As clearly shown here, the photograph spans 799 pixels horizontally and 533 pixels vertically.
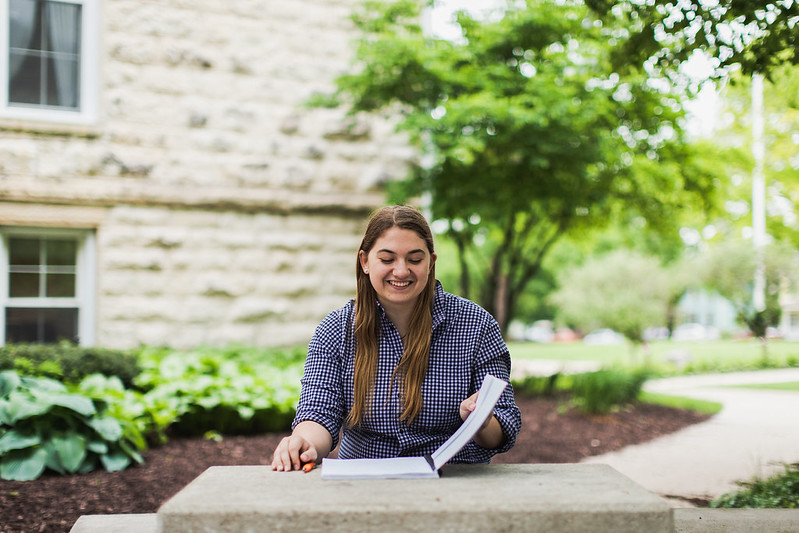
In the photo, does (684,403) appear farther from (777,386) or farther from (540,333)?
(540,333)

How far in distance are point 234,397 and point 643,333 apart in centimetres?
1242

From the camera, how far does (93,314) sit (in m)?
7.34

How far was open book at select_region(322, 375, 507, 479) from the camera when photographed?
→ 1914mm

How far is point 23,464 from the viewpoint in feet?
12.8

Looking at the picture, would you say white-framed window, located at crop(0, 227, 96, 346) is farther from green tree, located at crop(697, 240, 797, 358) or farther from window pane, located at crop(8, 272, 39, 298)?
green tree, located at crop(697, 240, 797, 358)

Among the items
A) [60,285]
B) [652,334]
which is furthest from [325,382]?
[652,334]

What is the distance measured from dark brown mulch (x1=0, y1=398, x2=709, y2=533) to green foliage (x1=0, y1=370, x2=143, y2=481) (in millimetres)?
86

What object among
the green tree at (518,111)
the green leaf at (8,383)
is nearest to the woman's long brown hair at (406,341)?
the green leaf at (8,383)

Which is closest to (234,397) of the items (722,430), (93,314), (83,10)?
(93,314)

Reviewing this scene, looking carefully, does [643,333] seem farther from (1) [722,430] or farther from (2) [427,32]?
(2) [427,32]

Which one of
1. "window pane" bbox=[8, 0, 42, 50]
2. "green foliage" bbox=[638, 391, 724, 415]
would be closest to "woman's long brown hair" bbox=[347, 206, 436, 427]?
"window pane" bbox=[8, 0, 42, 50]

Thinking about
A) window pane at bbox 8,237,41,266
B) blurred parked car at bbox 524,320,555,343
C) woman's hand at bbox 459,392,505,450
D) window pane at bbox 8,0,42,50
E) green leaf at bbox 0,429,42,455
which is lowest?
blurred parked car at bbox 524,320,555,343

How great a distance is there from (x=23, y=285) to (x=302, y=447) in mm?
6201

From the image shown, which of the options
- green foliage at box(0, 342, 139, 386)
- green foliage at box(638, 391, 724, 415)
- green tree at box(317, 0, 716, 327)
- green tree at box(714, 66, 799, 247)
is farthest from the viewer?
green tree at box(714, 66, 799, 247)
